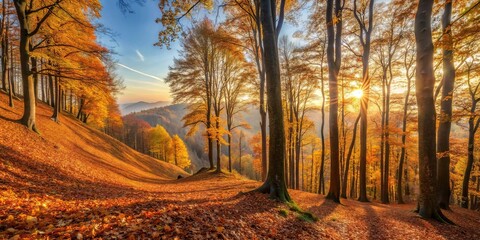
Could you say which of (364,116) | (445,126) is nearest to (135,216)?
(364,116)

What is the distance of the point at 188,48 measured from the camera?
1673 cm

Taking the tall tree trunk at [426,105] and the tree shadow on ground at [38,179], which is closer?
the tree shadow on ground at [38,179]

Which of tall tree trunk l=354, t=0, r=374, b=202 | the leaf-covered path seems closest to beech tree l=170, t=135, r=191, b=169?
tall tree trunk l=354, t=0, r=374, b=202

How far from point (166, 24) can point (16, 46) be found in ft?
73.9

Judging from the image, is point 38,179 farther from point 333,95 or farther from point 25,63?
point 333,95

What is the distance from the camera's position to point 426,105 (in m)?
7.04

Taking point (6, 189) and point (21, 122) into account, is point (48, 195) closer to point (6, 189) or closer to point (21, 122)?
point (6, 189)

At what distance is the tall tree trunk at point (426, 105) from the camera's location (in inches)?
275

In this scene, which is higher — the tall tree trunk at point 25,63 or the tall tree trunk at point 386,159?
the tall tree trunk at point 25,63

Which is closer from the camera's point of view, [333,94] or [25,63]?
[333,94]

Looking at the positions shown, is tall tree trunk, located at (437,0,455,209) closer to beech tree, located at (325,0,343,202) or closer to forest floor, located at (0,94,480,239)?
forest floor, located at (0,94,480,239)

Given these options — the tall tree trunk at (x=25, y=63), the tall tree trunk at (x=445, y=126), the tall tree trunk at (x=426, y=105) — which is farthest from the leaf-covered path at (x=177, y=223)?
the tall tree trunk at (x=25, y=63)

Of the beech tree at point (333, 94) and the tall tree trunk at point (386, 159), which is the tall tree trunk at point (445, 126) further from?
the beech tree at point (333, 94)

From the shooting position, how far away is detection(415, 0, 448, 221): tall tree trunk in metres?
6.99
